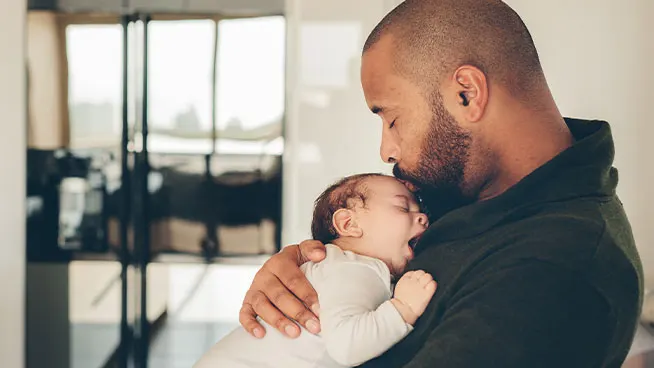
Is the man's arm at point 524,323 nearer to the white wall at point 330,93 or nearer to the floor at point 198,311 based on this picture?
the white wall at point 330,93

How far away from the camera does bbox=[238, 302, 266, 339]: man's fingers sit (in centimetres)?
123

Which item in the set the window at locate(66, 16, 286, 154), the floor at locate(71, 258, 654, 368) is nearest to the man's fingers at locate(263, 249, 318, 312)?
the window at locate(66, 16, 286, 154)

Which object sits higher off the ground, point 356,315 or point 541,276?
point 541,276

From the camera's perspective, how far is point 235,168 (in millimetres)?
3400

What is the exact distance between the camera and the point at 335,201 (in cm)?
139

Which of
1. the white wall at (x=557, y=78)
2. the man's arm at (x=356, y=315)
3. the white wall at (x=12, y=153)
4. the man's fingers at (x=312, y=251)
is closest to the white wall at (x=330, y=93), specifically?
the white wall at (x=557, y=78)

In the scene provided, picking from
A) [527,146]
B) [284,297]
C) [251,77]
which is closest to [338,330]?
[284,297]

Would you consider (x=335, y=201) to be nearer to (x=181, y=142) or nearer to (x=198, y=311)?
(x=181, y=142)

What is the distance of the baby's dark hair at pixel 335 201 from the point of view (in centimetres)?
138

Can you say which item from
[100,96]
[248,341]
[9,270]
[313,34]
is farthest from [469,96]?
[9,270]

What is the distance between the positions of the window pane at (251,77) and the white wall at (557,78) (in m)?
0.10

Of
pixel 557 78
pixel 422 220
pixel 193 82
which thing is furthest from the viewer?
pixel 193 82

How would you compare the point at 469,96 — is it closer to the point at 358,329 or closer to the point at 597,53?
the point at 358,329

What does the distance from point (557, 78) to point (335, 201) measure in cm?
213
